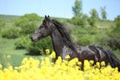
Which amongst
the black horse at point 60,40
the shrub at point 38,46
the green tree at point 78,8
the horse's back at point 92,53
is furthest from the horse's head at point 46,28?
the green tree at point 78,8

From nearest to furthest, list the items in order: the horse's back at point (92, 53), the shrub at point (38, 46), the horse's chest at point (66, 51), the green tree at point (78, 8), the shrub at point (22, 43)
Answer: the horse's chest at point (66, 51) → the horse's back at point (92, 53) → the shrub at point (38, 46) → the shrub at point (22, 43) → the green tree at point (78, 8)

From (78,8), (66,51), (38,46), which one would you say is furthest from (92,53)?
(78,8)

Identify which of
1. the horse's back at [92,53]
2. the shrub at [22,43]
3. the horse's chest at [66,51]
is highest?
the horse's chest at [66,51]

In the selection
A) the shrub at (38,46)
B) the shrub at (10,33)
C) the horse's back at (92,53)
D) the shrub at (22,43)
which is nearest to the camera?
the horse's back at (92,53)

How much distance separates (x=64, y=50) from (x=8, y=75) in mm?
5133

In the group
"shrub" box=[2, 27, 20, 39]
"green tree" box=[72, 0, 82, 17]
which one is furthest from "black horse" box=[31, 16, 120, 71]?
"green tree" box=[72, 0, 82, 17]

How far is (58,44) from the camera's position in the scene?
9.72 meters

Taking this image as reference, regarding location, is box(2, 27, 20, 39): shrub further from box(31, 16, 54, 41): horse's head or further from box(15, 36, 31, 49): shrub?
box(31, 16, 54, 41): horse's head

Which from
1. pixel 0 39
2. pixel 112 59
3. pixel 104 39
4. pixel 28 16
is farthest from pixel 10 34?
pixel 112 59

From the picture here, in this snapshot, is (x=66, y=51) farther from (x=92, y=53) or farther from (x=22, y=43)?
(x=22, y=43)

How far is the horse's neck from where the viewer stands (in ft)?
31.6

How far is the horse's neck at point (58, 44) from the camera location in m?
9.62

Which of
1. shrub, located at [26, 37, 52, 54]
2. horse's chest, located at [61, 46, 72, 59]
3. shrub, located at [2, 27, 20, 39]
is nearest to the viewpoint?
horse's chest, located at [61, 46, 72, 59]

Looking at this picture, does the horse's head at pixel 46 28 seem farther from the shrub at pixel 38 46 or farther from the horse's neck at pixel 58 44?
the shrub at pixel 38 46
